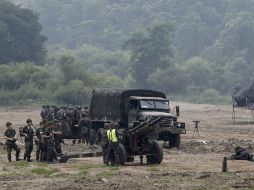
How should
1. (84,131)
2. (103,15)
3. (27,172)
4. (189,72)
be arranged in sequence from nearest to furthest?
(27,172), (84,131), (189,72), (103,15)

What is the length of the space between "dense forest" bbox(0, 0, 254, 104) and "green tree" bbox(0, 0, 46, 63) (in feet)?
0.34

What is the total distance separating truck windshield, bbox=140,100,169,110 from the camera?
30923mm

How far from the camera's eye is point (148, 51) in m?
96.0

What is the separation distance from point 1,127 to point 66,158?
22.3 m

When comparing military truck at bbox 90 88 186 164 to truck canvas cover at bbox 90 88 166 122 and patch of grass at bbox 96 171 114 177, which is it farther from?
patch of grass at bbox 96 171 114 177

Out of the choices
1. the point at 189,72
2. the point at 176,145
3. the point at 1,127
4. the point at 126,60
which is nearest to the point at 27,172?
the point at 176,145

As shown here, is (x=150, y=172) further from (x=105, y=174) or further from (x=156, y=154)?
(x=156, y=154)

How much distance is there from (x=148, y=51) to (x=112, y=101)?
63.7m

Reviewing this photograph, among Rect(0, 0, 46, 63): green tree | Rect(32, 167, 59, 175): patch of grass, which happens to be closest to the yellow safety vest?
Rect(32, 167, 59, 175): patch of grass

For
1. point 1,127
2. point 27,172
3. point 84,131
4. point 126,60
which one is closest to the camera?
point 27,172

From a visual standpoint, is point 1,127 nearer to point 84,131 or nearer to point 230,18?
point 84,131

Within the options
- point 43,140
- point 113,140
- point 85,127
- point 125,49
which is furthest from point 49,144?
point 125,49

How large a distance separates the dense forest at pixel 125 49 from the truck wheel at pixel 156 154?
147 feet

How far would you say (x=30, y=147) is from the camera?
26.3m
